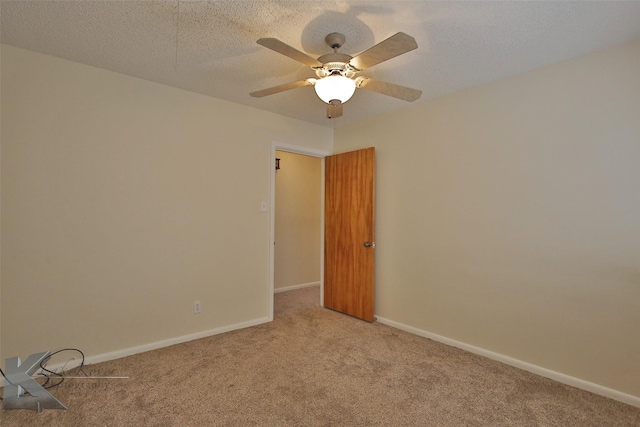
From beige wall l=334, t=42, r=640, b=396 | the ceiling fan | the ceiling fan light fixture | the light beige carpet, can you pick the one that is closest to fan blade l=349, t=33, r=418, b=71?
the ceiling fan

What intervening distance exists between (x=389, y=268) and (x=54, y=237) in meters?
3.02

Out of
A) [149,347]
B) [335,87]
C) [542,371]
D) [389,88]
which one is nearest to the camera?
[335,87]

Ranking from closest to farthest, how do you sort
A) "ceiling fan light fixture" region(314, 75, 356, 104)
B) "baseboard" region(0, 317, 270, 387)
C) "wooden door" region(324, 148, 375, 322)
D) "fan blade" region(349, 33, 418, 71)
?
1. "fan blade" region(349, 33, 418, 71)
2. "ceiling fan light fixture" region(314, 75, 356, 104)
3. "baseboard" region(0, 317, 270, 387)
4. "wooden door" region(324, 148, 375, 322)

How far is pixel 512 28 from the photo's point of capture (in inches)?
75.6

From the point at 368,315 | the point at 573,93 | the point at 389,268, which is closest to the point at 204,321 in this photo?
the point at 368,315

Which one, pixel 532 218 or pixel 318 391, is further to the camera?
pixel 532 218

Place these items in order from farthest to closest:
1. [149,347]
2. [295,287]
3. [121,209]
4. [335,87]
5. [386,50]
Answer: [295,287] < [149,347] < [121,209] < [335,87] < [386,50]

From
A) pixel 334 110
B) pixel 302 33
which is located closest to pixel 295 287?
pixel 334 110

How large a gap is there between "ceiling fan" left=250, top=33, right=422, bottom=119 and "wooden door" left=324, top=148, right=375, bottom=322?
1.47 m

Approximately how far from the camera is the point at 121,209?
2.61 meters

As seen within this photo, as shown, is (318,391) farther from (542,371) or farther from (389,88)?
(389,88)

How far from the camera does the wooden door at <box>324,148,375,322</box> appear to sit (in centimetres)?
353

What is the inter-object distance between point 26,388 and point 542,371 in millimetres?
3404

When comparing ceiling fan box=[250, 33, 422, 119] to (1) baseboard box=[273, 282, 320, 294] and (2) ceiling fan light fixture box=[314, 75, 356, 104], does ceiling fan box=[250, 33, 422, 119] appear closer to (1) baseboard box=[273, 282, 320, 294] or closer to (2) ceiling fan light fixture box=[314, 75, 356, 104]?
(2) ceiling fan light fixture box=[314, 75, 356, 104]
